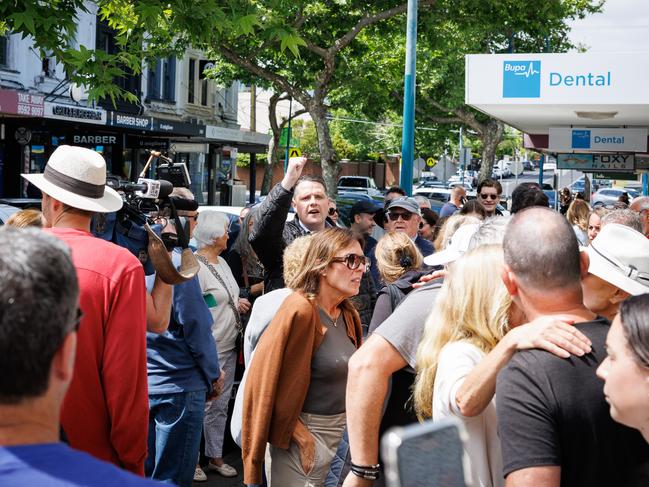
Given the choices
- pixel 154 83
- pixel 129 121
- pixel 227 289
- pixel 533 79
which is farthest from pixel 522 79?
pixel 154 83

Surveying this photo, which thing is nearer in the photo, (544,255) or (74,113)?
(544,255)

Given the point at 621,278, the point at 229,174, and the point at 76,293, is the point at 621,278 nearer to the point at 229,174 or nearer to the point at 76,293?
the point at 76,293

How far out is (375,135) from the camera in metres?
65.1

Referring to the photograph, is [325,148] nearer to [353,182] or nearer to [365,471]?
[365,471]

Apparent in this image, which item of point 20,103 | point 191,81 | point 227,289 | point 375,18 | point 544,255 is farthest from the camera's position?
point 191,81

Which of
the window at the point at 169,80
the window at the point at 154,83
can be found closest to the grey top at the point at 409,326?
the window at the point at 154,83

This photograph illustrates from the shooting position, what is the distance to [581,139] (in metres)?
15.9

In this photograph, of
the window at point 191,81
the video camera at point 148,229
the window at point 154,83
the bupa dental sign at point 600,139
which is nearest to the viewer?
the video camera at point 148,229

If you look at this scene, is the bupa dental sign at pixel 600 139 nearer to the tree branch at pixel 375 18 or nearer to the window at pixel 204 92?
the tree branch at pixel 375 18

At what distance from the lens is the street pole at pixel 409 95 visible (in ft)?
44.3

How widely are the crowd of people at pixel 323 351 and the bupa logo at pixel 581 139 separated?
10796mm

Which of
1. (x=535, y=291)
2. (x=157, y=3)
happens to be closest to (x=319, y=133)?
(x=157, y=3)

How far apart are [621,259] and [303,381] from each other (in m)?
1.52

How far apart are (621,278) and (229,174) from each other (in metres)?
38.7
